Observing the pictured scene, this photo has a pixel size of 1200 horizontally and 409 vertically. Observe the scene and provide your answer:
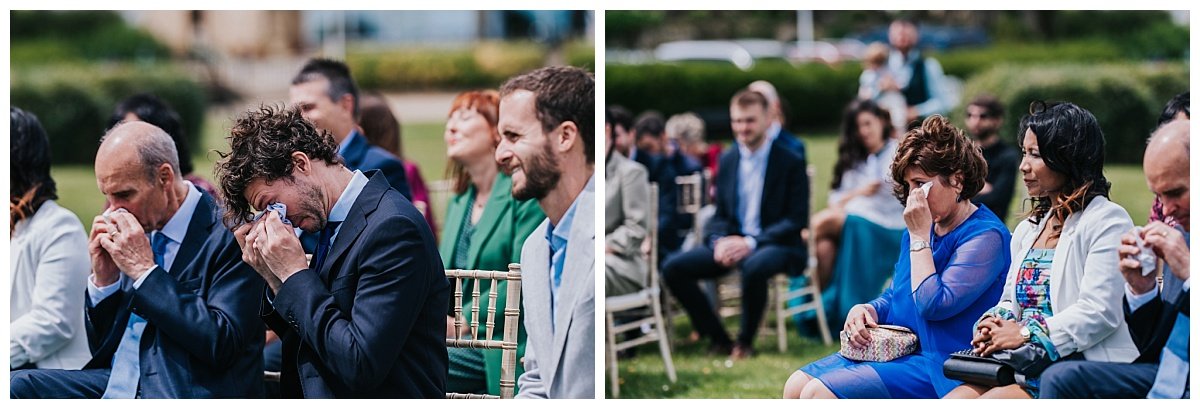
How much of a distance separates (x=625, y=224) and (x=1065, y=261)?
109 inches

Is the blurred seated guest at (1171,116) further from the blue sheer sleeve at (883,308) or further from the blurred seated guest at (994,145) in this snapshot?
the blurred seated guest at (994,145)

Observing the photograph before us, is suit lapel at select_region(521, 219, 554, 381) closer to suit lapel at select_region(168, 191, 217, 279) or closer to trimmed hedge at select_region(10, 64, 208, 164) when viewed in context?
suit lapel at select_region(168, 191, 217, 279)

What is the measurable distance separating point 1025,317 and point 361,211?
180 centimetres

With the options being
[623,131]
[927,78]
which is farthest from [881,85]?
[623,131]

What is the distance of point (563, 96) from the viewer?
4043 mm

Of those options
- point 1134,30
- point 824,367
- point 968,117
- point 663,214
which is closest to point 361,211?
point 824,367

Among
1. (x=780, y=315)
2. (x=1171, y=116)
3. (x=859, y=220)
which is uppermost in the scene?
(x=1171, y=116)

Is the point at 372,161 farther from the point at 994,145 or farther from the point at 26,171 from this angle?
the point at 994,145

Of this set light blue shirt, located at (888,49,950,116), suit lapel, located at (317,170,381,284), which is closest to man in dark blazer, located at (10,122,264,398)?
suit lapel, located at (317,170,381,284)

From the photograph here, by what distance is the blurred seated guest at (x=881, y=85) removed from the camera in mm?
9250

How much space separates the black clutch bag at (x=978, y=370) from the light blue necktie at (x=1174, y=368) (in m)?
0.38

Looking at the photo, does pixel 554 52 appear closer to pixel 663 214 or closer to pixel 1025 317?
Answer: pixel 663 214

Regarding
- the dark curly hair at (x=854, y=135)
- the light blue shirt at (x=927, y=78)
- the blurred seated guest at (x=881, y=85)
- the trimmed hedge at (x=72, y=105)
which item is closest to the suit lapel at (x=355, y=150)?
the dark curly hair at (x=854, y=135)
